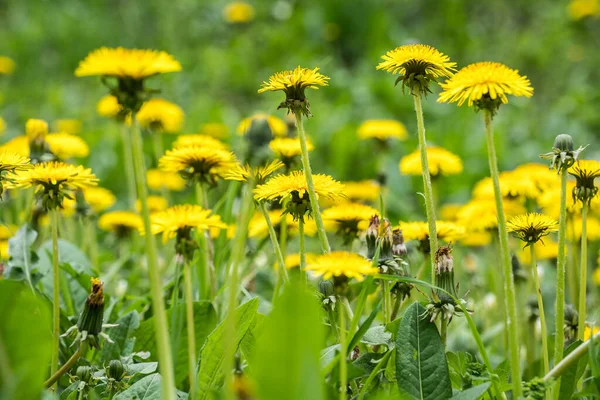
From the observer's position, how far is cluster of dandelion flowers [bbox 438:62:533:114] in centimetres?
87

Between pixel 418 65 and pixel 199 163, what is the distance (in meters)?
0.43

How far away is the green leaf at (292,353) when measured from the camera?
659mm

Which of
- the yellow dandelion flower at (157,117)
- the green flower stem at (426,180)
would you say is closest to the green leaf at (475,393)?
the green flower stem at (426,180)

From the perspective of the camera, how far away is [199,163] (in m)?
1.18

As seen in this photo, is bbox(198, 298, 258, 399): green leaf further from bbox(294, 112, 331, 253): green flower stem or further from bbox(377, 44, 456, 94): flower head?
bbox(377, 44, 456, 94): flower head

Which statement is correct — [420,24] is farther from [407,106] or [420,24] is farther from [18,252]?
[18,252]

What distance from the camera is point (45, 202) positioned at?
1.04 meters

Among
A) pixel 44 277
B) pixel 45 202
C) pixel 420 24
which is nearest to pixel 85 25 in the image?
pixel 420 24

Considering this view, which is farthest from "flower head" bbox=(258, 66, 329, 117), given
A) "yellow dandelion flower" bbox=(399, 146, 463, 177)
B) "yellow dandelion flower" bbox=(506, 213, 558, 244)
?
"yellow dandelion flower" bbox=(399, 146, 463, 177)

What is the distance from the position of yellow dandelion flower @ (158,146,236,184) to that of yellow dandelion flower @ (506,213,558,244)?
20.0 inches

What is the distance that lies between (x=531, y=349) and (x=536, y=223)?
1.53 feet

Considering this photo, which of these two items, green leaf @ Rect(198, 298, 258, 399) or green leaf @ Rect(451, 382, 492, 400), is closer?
green leaf @ Rect(451, 382, 492, 400)

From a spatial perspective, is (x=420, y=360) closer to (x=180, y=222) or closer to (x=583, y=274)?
(x=583, y=274)

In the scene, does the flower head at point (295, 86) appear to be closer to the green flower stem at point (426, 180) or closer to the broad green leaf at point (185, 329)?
the green flower stem at point (426, 180)
